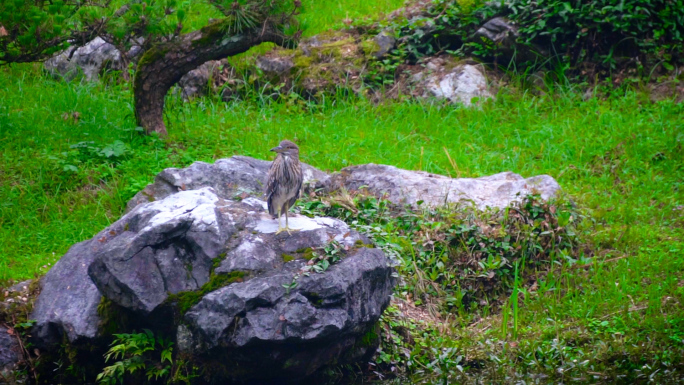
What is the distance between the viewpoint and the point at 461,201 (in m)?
6.98

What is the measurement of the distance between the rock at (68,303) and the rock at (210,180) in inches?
43.5

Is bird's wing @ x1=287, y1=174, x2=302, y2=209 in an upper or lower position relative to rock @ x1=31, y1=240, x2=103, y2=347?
upper

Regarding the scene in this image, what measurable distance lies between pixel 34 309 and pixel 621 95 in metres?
8.33

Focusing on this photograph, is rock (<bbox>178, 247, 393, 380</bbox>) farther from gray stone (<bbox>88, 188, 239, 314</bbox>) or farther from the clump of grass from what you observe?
the clump of grass

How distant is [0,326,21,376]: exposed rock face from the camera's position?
17.2ft

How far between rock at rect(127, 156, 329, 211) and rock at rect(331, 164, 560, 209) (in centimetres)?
100

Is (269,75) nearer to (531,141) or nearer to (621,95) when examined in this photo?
(531,141)

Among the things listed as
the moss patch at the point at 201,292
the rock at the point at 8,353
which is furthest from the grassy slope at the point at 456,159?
the moss patch at the point at 201,292

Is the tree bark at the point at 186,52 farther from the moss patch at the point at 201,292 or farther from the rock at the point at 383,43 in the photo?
the moss patch at the point at 201,292

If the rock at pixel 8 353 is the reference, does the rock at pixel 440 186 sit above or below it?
below

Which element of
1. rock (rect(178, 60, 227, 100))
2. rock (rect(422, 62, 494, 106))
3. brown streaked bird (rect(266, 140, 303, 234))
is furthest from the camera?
rock (rect(178, 60, 227, 100))

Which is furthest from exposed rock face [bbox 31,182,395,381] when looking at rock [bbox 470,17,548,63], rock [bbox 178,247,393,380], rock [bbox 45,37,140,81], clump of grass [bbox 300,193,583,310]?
rock [bbox 45,37,140,81]

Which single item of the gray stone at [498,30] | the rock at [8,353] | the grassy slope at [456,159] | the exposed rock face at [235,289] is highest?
the exposed rock face at [235,289]

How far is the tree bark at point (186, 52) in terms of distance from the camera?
848cm
